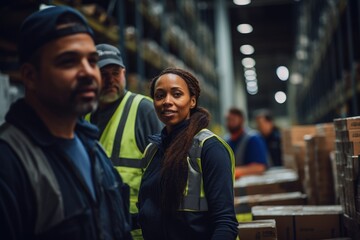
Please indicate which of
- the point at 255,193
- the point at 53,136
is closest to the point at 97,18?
the point at 255,193

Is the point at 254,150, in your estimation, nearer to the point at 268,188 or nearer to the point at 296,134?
the point at 296,134

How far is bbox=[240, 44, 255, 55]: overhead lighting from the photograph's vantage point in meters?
30.1

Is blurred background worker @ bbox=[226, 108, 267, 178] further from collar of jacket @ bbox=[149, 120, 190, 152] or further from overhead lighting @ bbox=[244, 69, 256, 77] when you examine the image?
overhead lighting @ bbox=[244, 69, 256, 77]

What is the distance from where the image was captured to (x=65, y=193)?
1.59 m

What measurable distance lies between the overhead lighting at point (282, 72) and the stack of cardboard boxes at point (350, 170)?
34912 millimetres

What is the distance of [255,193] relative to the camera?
5176 millimetres

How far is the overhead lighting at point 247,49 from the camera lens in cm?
3008

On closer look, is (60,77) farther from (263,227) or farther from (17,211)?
(263,227)

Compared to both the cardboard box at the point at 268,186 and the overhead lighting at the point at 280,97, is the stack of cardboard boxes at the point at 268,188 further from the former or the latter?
the overhead lighting at the point at 280,97

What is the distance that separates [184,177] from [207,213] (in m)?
0.20

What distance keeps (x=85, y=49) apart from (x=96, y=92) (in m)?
0.15

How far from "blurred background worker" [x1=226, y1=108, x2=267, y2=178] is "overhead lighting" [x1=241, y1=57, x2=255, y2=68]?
27798 millimetres

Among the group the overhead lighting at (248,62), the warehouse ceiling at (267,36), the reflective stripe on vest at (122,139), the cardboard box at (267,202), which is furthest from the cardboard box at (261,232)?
the overhead lighting at (248,62)

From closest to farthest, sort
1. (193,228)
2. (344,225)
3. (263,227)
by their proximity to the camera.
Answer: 1. (193,228)
2. (263,227)
3. (344,225)
